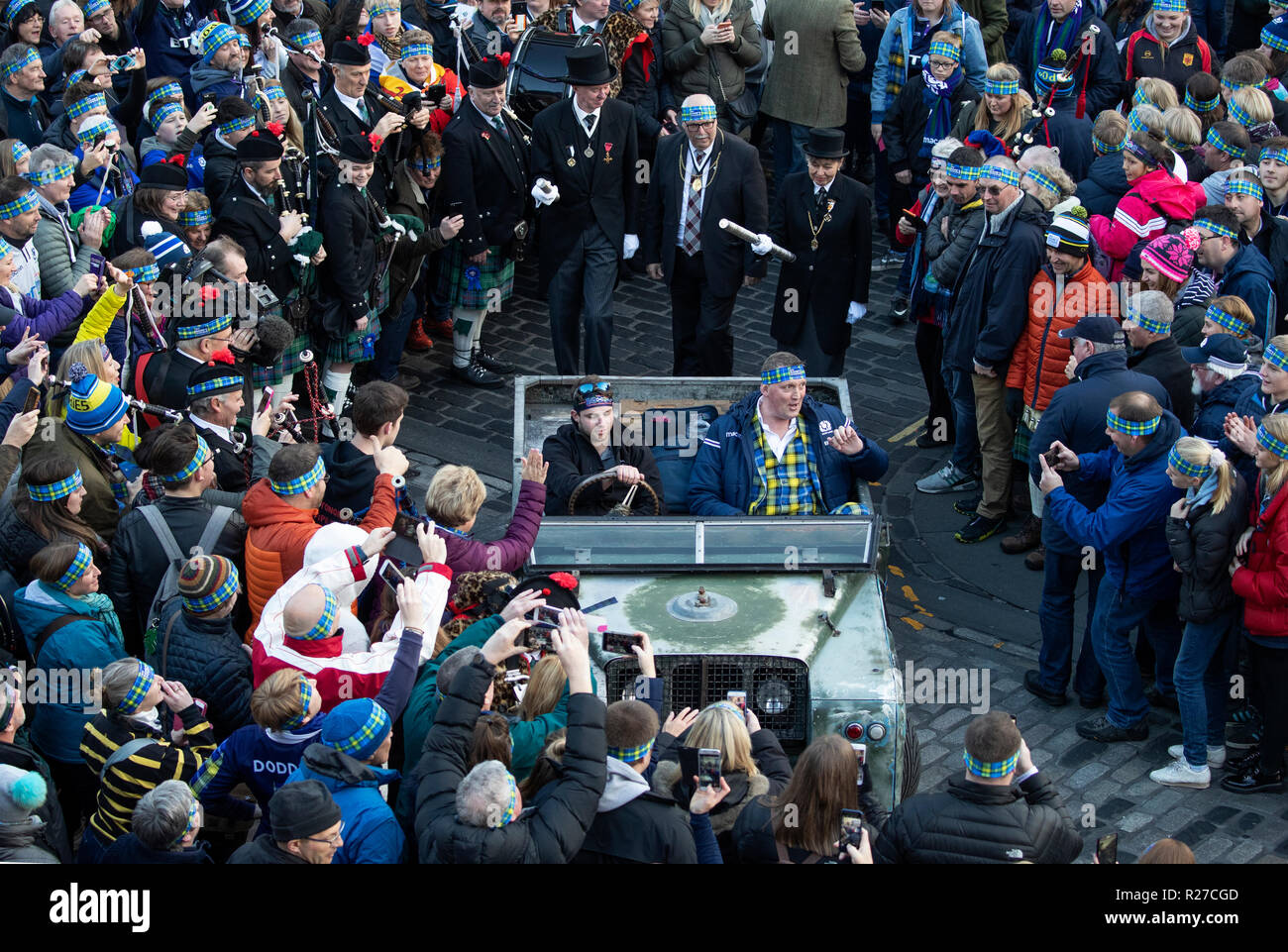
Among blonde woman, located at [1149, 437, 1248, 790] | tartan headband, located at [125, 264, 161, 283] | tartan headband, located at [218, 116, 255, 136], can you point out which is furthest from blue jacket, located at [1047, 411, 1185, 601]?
tartan headband, located at [218, 116, 255, 136]

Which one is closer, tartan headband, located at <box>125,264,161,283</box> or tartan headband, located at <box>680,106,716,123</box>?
tartan headband, located at <box>125,264,161,283</box>

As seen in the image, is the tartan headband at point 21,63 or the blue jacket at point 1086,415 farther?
the tartan headband at point 21,63

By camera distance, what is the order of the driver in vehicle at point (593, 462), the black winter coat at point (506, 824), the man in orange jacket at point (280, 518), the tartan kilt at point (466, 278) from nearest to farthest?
the black winter coat at point (506, 824)
the man in orange jacket at point (280, 518)
the driver in vehicle at point (593, 462)
the tartan kilt at point (466, 278)

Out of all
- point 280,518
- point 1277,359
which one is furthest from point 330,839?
point 1277,359

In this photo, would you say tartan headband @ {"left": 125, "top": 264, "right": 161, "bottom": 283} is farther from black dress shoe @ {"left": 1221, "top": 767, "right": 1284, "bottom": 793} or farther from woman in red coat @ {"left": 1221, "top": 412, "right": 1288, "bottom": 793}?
black dress shoe @ {"left": 1221, "top": 767, "right": 1284, "bottom": 793}

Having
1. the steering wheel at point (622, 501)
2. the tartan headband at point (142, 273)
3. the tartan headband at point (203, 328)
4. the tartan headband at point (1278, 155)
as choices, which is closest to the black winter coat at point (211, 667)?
the steering wheel at point (622, 501)

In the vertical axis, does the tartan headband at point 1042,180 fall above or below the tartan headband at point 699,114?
below

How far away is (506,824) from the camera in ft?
17.1

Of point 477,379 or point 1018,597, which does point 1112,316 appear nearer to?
point 1018,597

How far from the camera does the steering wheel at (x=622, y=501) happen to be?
26.7 feet

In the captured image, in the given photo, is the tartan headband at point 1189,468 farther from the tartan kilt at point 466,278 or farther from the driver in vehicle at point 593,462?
the tartan kilt at point 466,278

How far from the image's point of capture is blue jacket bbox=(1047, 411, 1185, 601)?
7863 mm

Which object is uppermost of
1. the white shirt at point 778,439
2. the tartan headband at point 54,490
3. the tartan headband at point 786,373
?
the tartan headband at point 786,373

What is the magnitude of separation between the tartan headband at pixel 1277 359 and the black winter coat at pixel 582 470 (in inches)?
127
